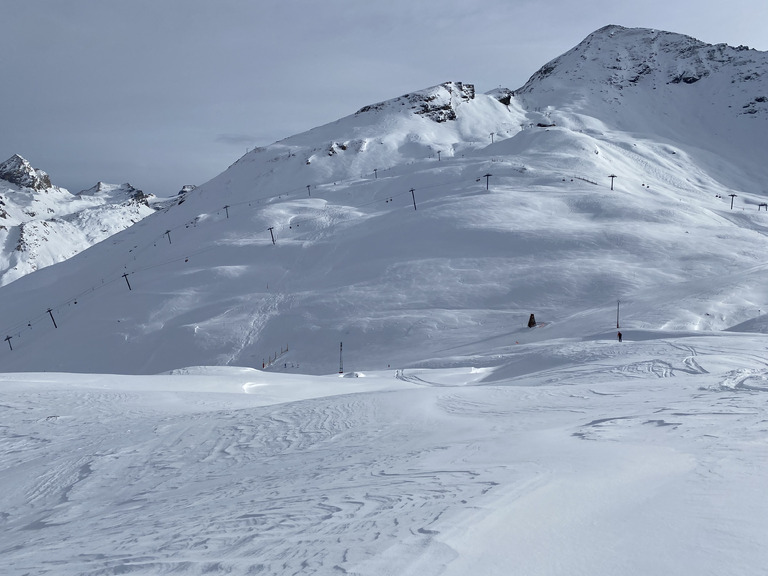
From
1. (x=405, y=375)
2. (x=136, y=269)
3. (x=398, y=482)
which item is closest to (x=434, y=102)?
(x=136, y=269)

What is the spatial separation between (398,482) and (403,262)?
142 feet

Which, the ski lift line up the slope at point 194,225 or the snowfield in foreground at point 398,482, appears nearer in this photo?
the snowfield in foreground at point 398,482

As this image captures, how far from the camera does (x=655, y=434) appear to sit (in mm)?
6754

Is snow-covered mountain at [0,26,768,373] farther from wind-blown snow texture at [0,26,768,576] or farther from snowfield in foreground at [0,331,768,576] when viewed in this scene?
snowfield in foreground at [0,331,768,576]

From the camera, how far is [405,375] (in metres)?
21.7

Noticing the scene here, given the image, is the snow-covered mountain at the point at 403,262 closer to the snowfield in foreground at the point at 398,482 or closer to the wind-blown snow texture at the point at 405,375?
the wind-blown snow texture at the point at 405,375

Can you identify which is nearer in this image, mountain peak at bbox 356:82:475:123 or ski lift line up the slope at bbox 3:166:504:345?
ski lift line up the slope at bbox 3:166:504:345

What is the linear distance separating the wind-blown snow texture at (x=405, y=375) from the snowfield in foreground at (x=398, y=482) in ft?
0.13

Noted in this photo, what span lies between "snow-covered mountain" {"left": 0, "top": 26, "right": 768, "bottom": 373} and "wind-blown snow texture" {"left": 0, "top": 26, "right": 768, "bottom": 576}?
0.32 meters

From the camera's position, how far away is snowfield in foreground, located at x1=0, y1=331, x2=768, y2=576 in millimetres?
3857

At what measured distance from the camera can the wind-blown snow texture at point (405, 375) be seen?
4398mm

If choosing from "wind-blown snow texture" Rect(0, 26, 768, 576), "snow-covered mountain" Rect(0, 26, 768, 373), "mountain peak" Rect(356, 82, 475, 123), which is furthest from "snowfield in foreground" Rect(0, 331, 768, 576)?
"mountain peak" Rect(356, 82, 475, 123)

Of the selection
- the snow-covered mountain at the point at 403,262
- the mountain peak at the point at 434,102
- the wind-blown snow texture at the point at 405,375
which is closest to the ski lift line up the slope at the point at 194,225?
the snow-covered mountain at the point at 403,262

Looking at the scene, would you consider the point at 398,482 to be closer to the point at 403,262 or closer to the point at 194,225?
the point at 403,262
